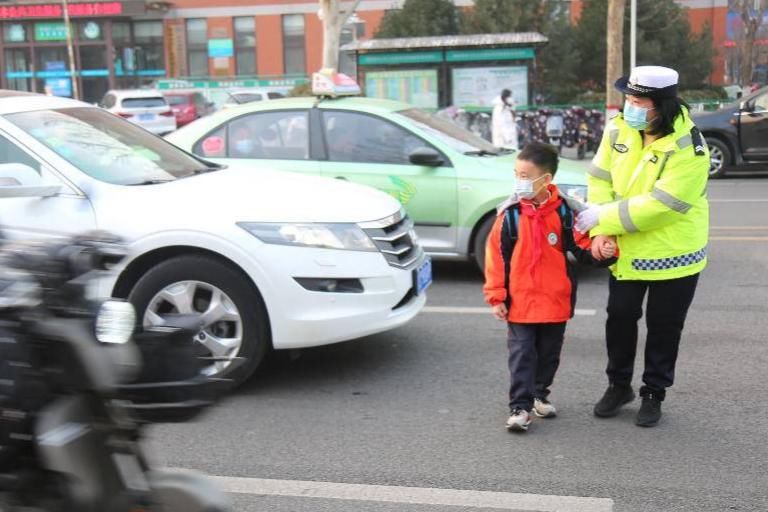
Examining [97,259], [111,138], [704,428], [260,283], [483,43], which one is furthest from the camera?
[483,43]

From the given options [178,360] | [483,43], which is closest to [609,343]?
[178,360]

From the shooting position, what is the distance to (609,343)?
170 inches

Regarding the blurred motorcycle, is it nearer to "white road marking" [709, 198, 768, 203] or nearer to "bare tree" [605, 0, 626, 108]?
"white road marking" [709, 198, 768, 203]

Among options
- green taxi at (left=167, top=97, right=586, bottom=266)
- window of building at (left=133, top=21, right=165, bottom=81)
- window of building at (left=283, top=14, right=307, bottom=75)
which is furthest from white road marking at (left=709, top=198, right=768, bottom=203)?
window of building at (left=133, top=21, right=165, bottom=81)

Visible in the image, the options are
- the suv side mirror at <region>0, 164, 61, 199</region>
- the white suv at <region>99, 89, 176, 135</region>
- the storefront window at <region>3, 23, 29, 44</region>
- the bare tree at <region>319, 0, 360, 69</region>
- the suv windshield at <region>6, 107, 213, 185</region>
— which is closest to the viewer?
the suv side mirror at <region>0, 164, 61, 199</region>

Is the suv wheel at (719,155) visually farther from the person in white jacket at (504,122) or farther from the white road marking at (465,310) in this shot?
the white road marking at (465,310)

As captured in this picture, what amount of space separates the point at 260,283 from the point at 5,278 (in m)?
2.53

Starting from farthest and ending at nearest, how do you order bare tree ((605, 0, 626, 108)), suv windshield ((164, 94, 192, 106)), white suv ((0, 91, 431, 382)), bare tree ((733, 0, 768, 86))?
1. suv windshield ((164, 94, 192, 106))
2. bare tree ((733, 0, 768, 86))
3. bare tree ((605, 0, 626, 108))
4. white suv ((0, 91, 431, 382))

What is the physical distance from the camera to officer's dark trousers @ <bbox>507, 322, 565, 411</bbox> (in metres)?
4.21

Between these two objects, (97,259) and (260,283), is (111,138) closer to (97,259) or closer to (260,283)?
(260,283)

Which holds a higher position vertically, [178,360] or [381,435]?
[178,360]

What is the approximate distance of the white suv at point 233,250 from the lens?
463 centimetres

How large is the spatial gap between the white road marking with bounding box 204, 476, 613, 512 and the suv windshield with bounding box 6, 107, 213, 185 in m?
2.06

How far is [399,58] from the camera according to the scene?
20109 millimetres
